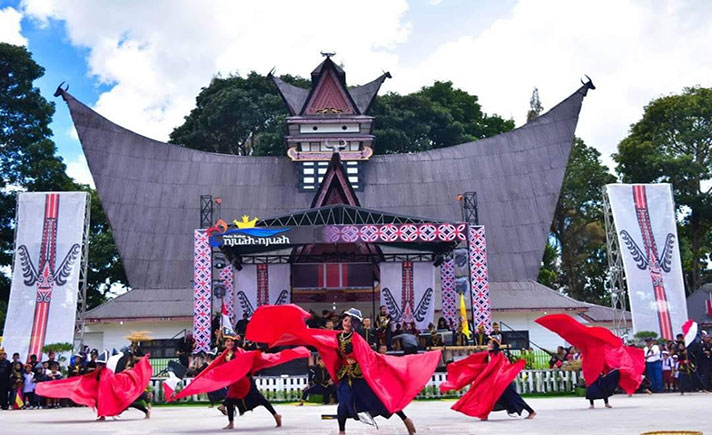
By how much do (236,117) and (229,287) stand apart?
28.7m

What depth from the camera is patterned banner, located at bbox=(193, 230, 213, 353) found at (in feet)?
78.2

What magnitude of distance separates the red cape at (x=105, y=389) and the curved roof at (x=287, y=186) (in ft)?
64.3

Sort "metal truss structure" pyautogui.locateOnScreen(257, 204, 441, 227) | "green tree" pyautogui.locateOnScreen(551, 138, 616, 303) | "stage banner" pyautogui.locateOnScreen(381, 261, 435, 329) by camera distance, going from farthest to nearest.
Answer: "green tree" pyautogui.locateOnScreen(551, 138, 616, 303), "stage banner" pyautogui.locateOnScreen(381, 261, 435, 329), "metal truss structure" pyautogui.locateOnScreen(257, 204, 441, 227)

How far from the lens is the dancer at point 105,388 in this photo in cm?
1375

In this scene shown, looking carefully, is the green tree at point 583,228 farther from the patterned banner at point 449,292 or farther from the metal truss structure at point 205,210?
the metal truss structure at point 205,210

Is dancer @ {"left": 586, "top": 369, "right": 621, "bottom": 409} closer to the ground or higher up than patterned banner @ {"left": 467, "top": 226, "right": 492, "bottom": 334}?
closer to the ground

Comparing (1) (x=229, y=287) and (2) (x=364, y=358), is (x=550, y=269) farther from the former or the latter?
(2) (x=364, y=358)

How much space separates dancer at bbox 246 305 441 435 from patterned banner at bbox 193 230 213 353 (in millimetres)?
14281

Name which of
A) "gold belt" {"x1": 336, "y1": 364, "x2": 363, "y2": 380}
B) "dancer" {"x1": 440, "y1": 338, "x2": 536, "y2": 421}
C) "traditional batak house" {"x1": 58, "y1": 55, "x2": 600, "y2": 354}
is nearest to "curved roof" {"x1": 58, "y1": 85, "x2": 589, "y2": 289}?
"traditional batak house" {"x1": 58, "y1": 55, "x2": 600, "y2": 354}

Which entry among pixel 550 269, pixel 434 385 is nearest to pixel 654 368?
pixel 434 385

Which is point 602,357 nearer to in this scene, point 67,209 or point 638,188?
point 638,188

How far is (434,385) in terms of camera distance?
2102cm

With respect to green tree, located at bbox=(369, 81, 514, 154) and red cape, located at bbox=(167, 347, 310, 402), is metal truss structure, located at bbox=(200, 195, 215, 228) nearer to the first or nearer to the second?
red cape, located at bbox=(167, 347, 310, 402)

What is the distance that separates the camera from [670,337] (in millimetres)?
25328
